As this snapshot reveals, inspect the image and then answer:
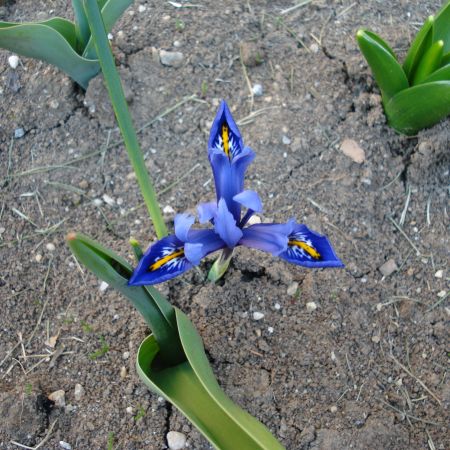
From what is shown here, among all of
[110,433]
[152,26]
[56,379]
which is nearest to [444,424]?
[110,433]

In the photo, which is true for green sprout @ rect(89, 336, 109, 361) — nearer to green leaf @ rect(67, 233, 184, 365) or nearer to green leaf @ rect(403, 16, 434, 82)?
green leaf @ rect(67, 233, 184, 365)

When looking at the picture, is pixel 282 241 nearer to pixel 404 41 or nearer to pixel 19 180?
pixel 19 180

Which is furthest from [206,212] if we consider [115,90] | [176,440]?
[176,440]

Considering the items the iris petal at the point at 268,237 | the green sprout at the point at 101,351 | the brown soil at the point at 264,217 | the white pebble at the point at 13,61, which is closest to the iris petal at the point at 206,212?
the iris petal at the point at 268,237

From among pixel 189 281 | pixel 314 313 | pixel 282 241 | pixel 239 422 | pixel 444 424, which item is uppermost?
pixel 282 241

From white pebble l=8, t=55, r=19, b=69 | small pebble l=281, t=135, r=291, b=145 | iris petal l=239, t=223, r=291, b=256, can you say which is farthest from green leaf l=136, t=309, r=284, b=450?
white pebble l=8, t=55, r=19, b=69

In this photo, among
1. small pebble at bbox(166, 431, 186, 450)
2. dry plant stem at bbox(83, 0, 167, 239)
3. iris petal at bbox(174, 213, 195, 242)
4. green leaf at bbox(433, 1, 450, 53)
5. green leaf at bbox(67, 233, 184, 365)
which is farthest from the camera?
green leaf at bbox(433, 1, 450, 53)
